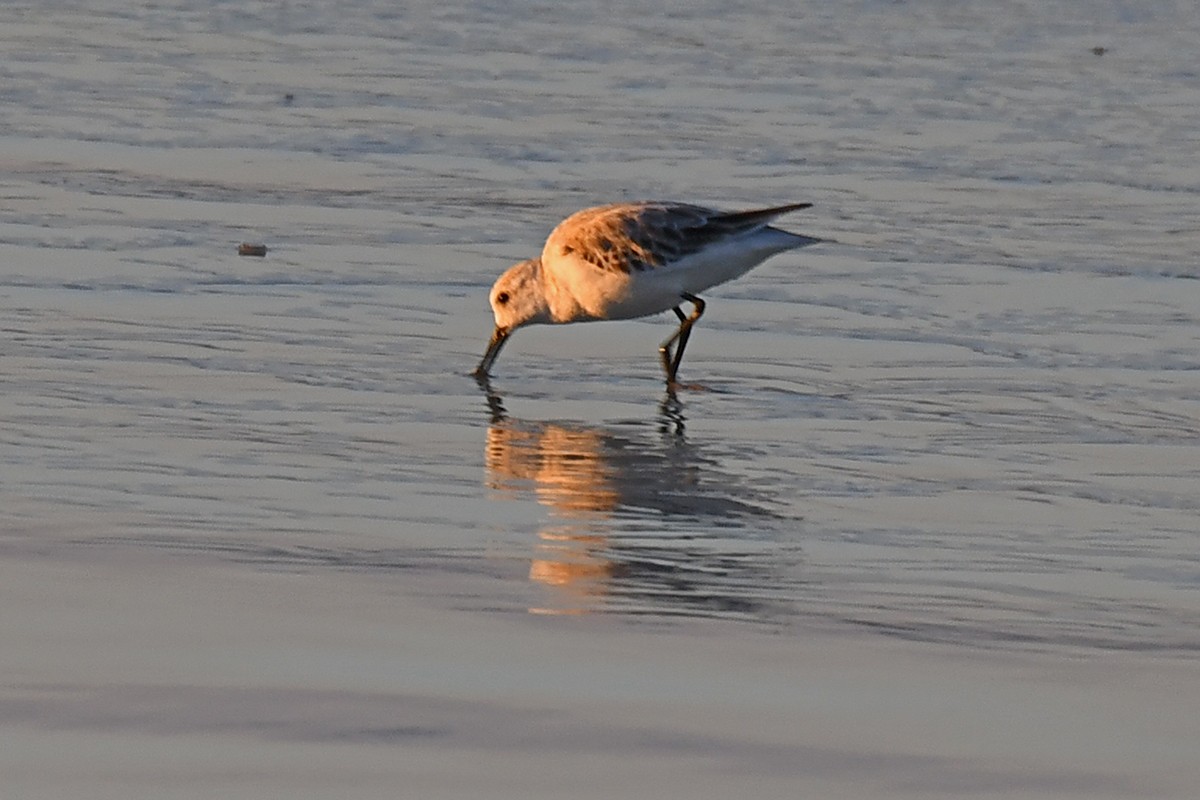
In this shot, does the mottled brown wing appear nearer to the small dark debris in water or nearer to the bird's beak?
the bird's beak

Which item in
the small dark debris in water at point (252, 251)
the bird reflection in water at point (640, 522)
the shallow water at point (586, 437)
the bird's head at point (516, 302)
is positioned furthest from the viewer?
the small dark debris in water at point (252, 251)

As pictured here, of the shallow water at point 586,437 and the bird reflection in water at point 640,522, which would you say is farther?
the bird reflection in water at point 640,522

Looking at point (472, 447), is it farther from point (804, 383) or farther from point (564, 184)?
point (564, 184)

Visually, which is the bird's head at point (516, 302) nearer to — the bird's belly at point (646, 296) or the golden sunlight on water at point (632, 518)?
the bird's belly at point (646, 296)

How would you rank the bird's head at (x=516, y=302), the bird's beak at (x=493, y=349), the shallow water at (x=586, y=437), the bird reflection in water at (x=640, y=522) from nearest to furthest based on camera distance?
the shallow water at (x=586, y=437), the bird reflection in water at (x=640, y=522), the bird's beak at (x=493, y=349), the bird's head at (x=516, y=302)

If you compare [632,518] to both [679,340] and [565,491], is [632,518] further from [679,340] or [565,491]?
[679,340]

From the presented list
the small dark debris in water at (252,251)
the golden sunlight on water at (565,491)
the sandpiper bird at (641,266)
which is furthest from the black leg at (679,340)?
the small dark debris in water at (252,251)

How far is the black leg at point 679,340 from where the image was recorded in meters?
8.27

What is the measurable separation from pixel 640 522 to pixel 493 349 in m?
2.41

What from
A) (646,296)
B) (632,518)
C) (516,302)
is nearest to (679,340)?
(646,296)

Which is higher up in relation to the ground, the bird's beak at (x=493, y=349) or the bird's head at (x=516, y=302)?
the bird's head at (x=516, y=302)

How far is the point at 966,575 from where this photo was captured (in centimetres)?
555

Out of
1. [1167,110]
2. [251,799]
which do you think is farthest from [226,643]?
[1167,110]

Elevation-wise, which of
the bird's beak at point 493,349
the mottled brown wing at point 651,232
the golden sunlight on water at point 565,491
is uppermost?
the mottled brown wing at point 651,232
